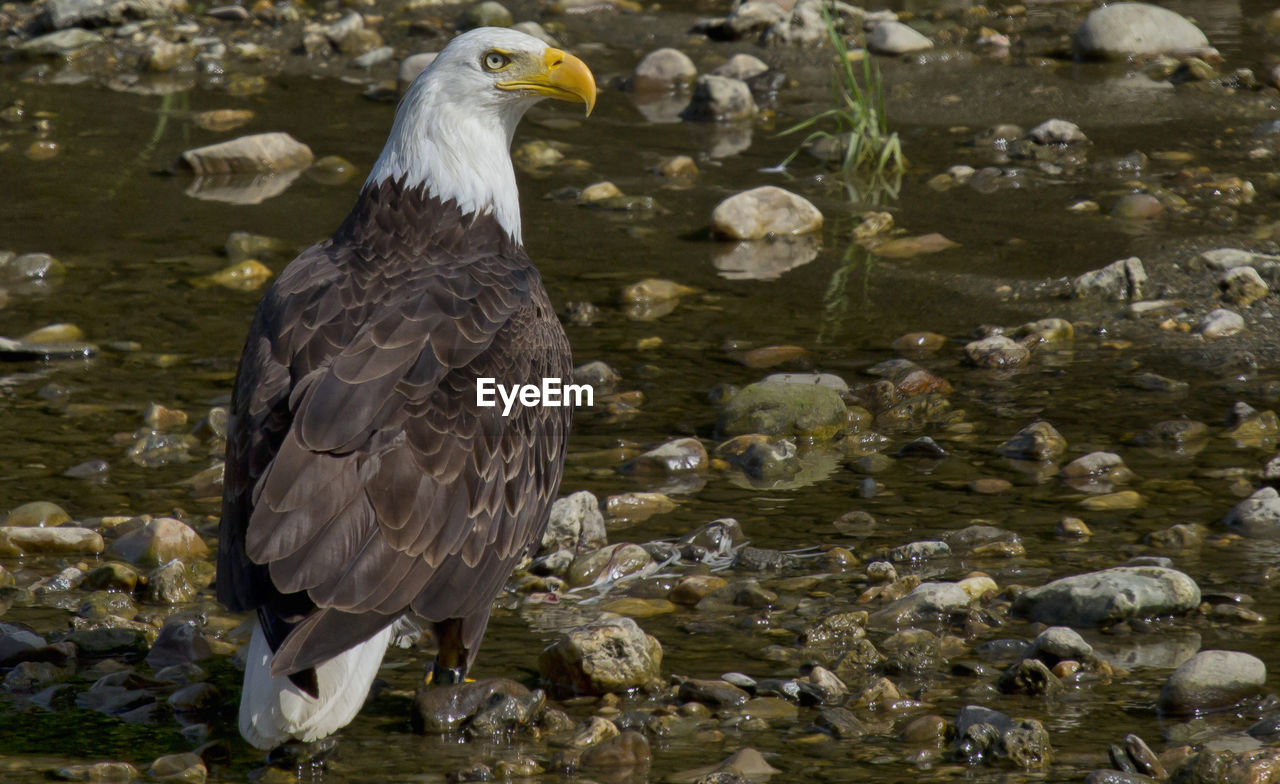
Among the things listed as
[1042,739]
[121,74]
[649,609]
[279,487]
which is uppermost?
[279,487]

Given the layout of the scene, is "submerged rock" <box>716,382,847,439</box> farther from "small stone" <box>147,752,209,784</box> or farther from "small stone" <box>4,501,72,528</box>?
"small stone" <box>147,752,209,784</box>

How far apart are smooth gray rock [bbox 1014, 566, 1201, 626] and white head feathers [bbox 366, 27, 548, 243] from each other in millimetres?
2103

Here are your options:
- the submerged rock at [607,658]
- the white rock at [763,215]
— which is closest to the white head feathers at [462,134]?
the submerged rock at [607,658]

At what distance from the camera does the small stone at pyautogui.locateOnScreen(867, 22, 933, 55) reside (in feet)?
40.0

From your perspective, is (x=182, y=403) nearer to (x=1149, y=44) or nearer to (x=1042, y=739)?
(x=1042, y=739)

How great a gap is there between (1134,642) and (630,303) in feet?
12.4

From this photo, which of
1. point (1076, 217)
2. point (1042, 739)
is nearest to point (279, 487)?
point (1042, 739)

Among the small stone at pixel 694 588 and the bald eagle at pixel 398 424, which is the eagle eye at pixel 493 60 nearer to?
the bald eagle at pixel 398 424

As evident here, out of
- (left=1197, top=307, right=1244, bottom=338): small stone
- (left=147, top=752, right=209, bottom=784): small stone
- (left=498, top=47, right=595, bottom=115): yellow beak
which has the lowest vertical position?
(left=1197, top=307, right=1244, bottom=338): small stone

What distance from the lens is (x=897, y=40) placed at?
40.1 feet

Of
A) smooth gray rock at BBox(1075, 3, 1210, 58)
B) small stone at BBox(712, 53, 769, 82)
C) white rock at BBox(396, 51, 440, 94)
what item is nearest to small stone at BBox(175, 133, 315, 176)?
white rock at BBox(396, 51, 440, 94)

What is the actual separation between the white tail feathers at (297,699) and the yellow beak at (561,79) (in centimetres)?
226

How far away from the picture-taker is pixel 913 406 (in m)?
6.41

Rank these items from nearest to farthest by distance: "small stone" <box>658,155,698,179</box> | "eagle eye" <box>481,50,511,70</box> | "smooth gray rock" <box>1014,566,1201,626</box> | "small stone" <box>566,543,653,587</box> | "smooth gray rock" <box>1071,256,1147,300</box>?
"smooth gray rock" <box>1014,566,1201,626</box> → "small stone" <box>566,543,653,587</box> → "eagle eye" <box>481,50,511,70</box> → "smooth gray rock" <box>1071,256,1147,300</box> → "small stone" <box>658,155,698,179</box>
